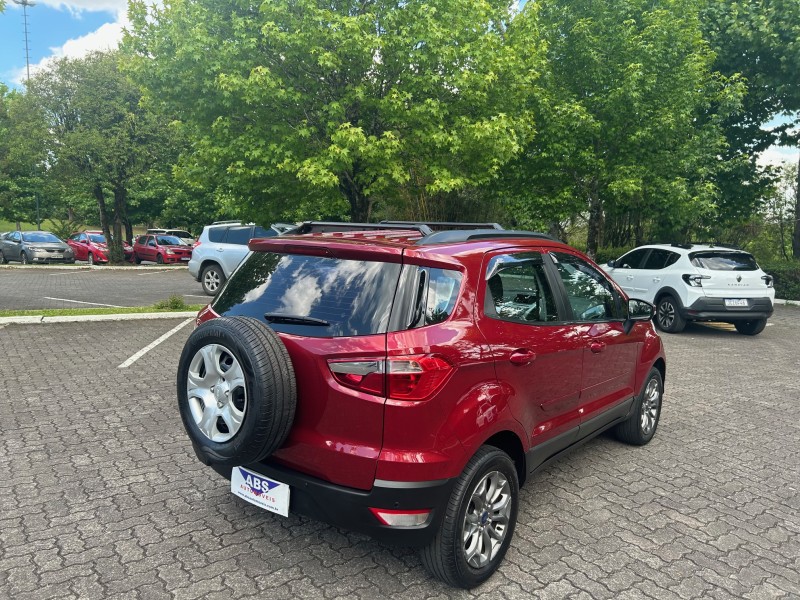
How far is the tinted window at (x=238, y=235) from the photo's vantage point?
1388 centimetres

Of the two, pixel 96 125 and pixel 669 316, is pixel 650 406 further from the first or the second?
pixel 96 125

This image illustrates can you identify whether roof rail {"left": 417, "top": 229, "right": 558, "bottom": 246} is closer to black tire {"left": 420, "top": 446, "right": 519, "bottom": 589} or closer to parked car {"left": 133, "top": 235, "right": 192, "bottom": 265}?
black tire {"left": 420, "top": 446, "right": 519, "bottom": 589}

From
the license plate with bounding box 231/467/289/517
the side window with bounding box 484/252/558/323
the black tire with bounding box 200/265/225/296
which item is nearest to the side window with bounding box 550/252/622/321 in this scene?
the side window with bounding box 484/252/558/323

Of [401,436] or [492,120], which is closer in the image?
[401,436]

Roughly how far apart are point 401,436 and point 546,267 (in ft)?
5.56

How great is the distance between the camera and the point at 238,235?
45.8 ft

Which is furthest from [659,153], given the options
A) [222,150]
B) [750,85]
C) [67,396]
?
[67,396]

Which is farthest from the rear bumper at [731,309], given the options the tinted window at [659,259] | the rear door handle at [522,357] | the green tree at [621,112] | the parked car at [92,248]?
the parked car at [92,248]

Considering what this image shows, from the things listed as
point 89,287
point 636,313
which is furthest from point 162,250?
point 636,313

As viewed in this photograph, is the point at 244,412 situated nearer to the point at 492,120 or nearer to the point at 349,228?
the point at 349,228

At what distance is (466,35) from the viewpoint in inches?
420

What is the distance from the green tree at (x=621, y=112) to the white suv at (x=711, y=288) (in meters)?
3.45

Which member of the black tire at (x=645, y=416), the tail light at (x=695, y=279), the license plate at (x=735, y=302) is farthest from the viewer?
the tail light at (x=695, y=279)

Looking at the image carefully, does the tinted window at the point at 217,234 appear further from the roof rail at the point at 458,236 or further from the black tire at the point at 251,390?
the black tire at the point at 251,390
